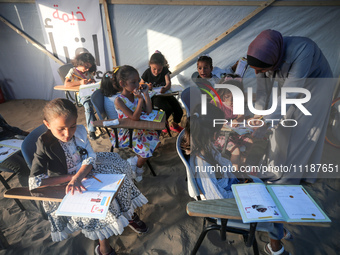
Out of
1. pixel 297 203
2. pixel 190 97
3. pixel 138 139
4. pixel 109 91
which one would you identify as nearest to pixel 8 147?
pixel 109 91

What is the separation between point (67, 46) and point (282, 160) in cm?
553

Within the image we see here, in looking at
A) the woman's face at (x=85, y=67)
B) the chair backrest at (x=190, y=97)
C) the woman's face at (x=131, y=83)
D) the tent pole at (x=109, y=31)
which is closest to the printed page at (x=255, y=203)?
the chair backrest at (x=190, y=97)

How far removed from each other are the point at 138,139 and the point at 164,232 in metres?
1.24

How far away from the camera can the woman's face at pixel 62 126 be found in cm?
164

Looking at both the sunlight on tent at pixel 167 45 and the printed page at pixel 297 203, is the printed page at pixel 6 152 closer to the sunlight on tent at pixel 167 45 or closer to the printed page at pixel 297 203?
the printed page at pixel 297 203

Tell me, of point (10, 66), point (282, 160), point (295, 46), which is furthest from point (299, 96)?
point (10, 66)

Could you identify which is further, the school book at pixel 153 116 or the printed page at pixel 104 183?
the school book at pixel 153 116

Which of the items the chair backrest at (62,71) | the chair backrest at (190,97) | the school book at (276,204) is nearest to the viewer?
the school book at (276,204)

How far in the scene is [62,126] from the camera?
5.43ft

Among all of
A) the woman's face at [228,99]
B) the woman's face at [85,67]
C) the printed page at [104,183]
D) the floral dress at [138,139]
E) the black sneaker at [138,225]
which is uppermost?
the woman's face at [85,67]

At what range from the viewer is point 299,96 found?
2.22 meters

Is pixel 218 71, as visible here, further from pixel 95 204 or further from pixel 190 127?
pixel 95 204

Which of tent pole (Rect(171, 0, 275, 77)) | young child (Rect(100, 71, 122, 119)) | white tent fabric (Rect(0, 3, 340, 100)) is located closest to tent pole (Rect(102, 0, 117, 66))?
white tent fabric (Rect(0, 3, 340, 100))

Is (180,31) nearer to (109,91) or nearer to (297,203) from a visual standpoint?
(109,91)
